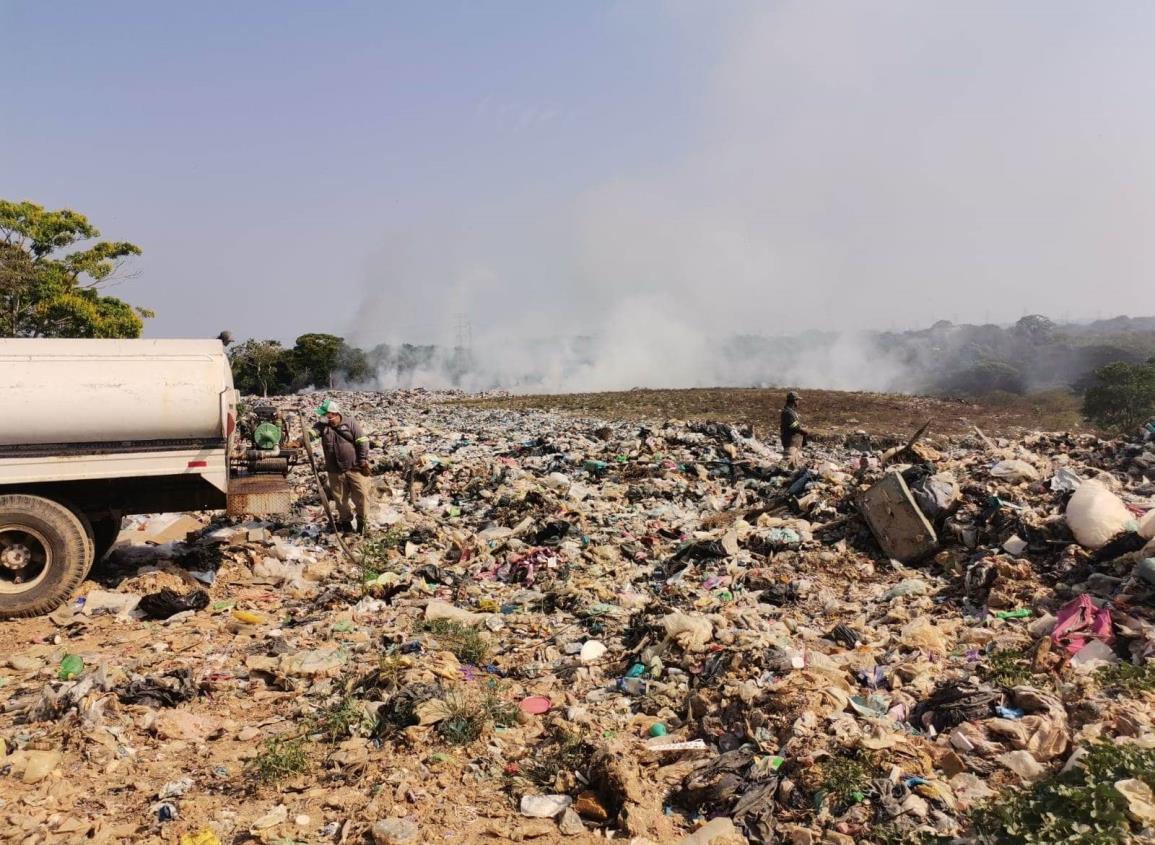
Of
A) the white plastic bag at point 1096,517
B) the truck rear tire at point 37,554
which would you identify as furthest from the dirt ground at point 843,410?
the truck rear tire at point 37,554

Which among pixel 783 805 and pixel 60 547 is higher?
pixel 60 547

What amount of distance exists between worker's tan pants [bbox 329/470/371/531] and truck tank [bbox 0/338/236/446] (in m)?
2.07

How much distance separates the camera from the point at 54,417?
5391 millimetres

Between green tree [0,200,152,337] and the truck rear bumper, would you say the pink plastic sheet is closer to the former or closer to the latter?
the truck rear bumper

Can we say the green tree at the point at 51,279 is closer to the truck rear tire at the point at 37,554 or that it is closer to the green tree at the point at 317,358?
the truck rear tire at the point at 37,554

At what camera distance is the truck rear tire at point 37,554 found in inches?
218

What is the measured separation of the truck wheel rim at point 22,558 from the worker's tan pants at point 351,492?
276 centimetres

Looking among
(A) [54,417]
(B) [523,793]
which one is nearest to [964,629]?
(B) [523,793]

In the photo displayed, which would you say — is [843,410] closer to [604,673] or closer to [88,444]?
[604,673]

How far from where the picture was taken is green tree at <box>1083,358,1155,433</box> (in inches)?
977

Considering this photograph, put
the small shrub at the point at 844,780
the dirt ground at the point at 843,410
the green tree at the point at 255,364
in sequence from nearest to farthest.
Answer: the small shrub at the point at 844,780 → the dirt ground at the point at 843,410 → the green tree at the point at 255,364

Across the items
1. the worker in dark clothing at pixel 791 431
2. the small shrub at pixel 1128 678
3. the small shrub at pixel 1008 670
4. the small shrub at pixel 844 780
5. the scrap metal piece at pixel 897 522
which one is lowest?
the small shrub at pixel 844 780

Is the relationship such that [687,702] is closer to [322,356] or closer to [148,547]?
[148,547]

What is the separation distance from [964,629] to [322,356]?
48.4 meters
